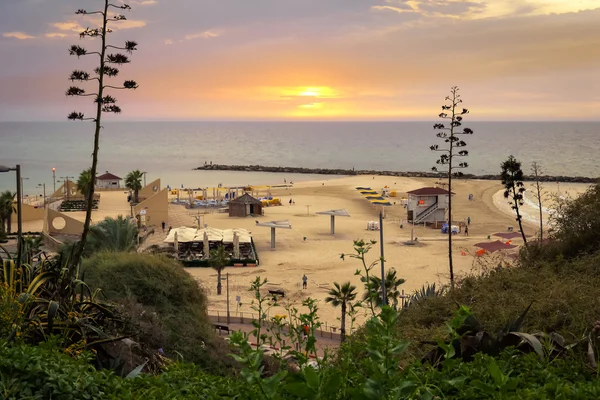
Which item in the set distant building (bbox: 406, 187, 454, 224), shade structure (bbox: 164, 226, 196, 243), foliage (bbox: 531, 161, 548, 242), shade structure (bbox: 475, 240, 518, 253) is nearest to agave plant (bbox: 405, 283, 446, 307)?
foliage (bbox: 531, 161, 548, 242)

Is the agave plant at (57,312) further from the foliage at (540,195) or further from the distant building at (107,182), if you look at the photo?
the distant building at (107,182)

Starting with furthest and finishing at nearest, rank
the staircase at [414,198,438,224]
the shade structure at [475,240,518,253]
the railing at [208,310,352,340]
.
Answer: the staircase at [414,198,438,224] → the shade structure at [475,240,518,253] → the railing at [208,310,352,340]

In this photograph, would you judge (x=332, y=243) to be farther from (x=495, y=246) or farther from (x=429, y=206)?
(x=429, y=206)

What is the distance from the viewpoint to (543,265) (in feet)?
29.6

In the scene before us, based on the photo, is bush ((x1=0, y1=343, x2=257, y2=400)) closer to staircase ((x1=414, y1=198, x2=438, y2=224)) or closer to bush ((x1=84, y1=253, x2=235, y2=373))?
bush ((x1=84, y1=253, x2=235, y2=373))

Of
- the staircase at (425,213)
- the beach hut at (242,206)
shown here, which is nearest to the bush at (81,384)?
the staircase at (425,213)

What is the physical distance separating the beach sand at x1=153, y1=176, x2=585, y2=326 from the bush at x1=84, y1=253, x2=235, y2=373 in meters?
5.48

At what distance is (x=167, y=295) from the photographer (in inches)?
446

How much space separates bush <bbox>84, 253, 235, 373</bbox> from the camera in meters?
9.09

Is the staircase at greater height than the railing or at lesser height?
greater

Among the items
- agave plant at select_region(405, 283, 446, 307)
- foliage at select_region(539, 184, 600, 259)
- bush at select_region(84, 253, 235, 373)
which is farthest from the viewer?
agave plant at select_region(405, 283, 446, 307)

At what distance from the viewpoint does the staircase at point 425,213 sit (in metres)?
38.3

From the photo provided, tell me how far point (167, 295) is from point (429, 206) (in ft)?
97.7

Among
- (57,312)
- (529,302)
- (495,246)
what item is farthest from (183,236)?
(529,302)
